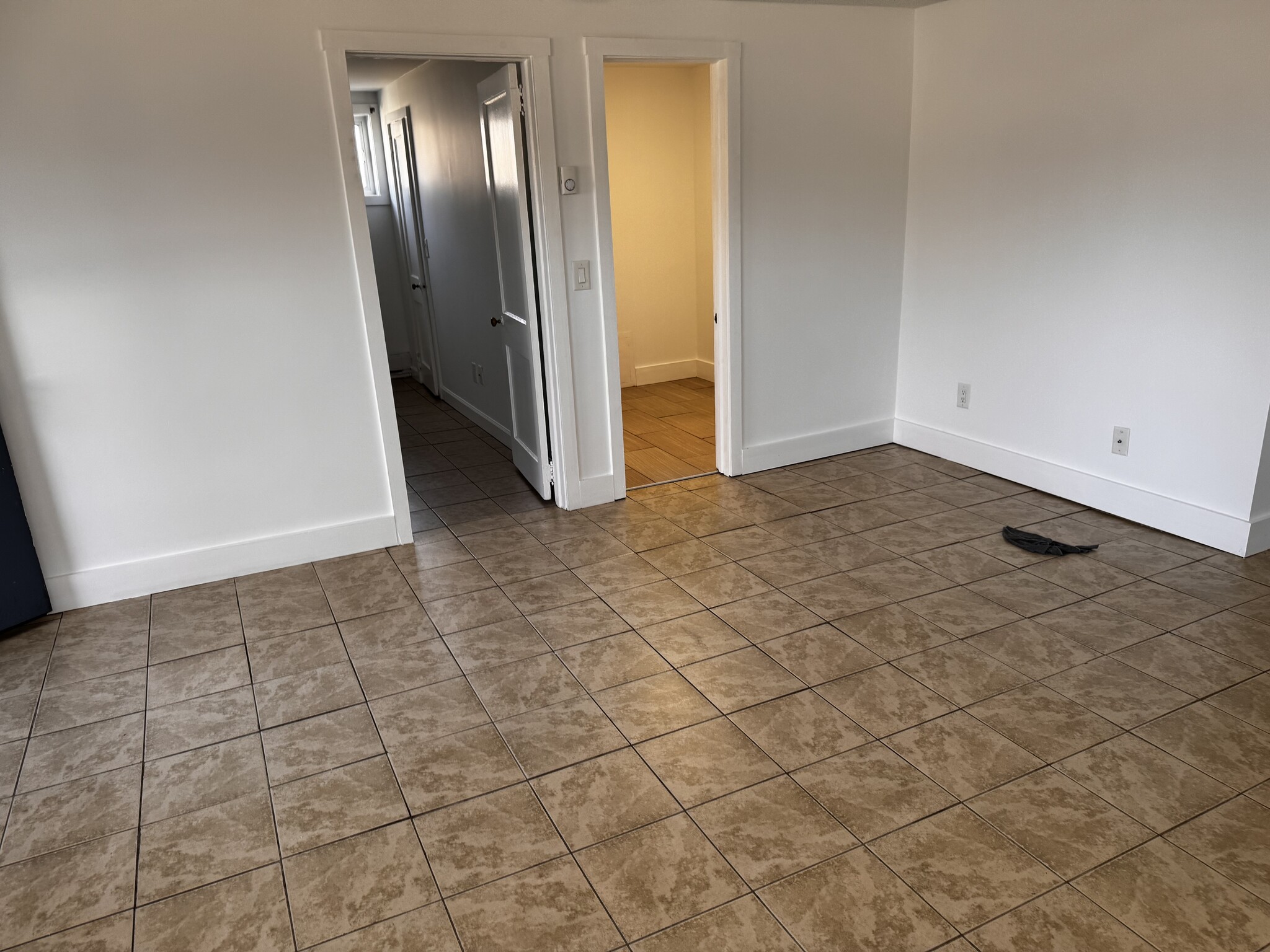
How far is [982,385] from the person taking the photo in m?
4.45

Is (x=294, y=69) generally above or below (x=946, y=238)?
above

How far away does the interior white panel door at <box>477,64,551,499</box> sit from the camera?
3816 millimetres

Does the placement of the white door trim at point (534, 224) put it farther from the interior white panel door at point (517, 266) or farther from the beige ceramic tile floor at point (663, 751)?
the beige ceramic tile floor at point (663, 751)

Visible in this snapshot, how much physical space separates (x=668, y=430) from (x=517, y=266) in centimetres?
179

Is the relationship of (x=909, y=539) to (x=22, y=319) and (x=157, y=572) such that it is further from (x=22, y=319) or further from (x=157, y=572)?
(x=22, y=319)

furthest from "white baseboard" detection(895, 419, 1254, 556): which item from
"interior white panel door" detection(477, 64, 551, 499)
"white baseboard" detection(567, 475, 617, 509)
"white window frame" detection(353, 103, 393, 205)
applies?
"white window frame" detection(353, 103, 393, 205)

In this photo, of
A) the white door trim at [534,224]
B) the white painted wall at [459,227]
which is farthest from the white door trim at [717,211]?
the white painted wall at [459,227]

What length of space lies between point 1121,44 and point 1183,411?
149 cm

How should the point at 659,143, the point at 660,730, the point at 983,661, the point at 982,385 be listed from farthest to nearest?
the point at 659,143 < the point at 982,385 < the point at 983,661 < the point at 660,730

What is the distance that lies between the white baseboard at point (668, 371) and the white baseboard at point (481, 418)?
4.79 ft

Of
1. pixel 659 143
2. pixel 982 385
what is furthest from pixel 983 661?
pixel 659 143

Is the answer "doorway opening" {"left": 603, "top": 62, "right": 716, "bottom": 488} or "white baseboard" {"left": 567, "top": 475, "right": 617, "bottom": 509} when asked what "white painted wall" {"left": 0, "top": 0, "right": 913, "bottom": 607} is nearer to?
"white baseboard" {"left": 567, "top": 475, "right": 617, "bottom": 509}

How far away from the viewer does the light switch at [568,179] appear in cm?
381

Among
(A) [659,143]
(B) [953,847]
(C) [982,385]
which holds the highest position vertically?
(A) [659,143]
